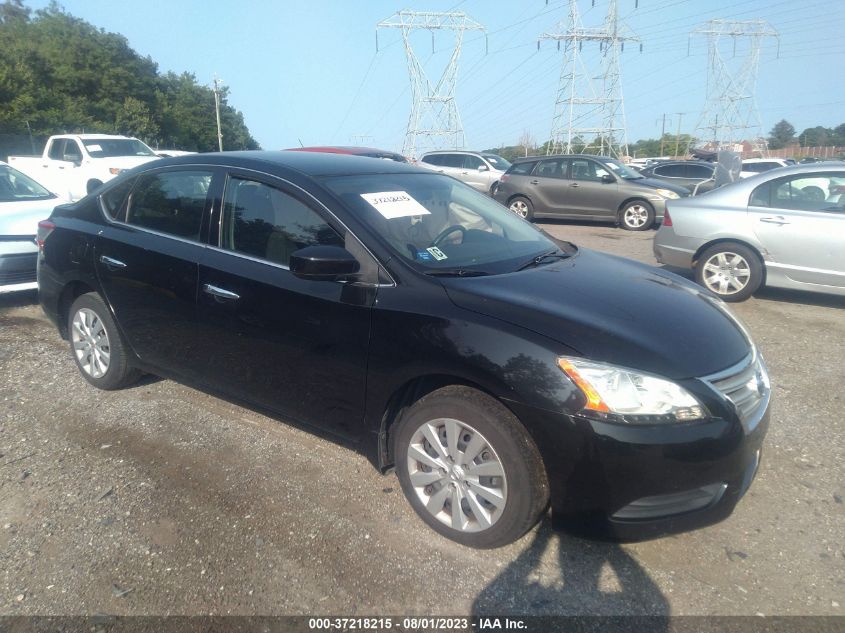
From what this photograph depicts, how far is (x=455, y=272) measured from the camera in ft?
10.4

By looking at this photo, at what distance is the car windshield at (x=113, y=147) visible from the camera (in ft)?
49.4

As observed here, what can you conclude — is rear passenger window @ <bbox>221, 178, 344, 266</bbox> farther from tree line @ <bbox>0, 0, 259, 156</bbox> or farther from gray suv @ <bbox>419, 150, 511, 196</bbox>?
tree line @ <bbox>0, 0, 259, 156</bbox>

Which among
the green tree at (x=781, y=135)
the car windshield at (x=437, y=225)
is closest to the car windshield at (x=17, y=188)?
the car windshield at (x=437, y=225)

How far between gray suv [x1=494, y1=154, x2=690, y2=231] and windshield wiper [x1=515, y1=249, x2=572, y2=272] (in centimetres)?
969

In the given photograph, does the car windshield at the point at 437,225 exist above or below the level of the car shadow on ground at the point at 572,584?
above

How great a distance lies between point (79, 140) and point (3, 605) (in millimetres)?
14855

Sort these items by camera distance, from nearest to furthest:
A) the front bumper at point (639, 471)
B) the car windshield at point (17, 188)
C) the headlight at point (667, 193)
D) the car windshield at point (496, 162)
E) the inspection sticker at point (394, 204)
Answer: the front bumper at point (639, 471), the inspection sticker at point (394, 204), the car windshield at point (17, 188), the headlight at point (667, 193), the car windshield at point (496, 162)

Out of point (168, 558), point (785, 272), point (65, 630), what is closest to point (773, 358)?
point (785, 272)

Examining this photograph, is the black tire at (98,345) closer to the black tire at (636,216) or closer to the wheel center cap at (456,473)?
the wheel center cap at (456,473)

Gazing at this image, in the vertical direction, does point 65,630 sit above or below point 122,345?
below

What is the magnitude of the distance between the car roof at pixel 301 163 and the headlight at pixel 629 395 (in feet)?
6.07

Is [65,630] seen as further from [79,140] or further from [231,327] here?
[79,140]

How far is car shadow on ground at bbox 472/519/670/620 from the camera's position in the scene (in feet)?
Answer: 8.30

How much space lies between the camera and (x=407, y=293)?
2998 mm
